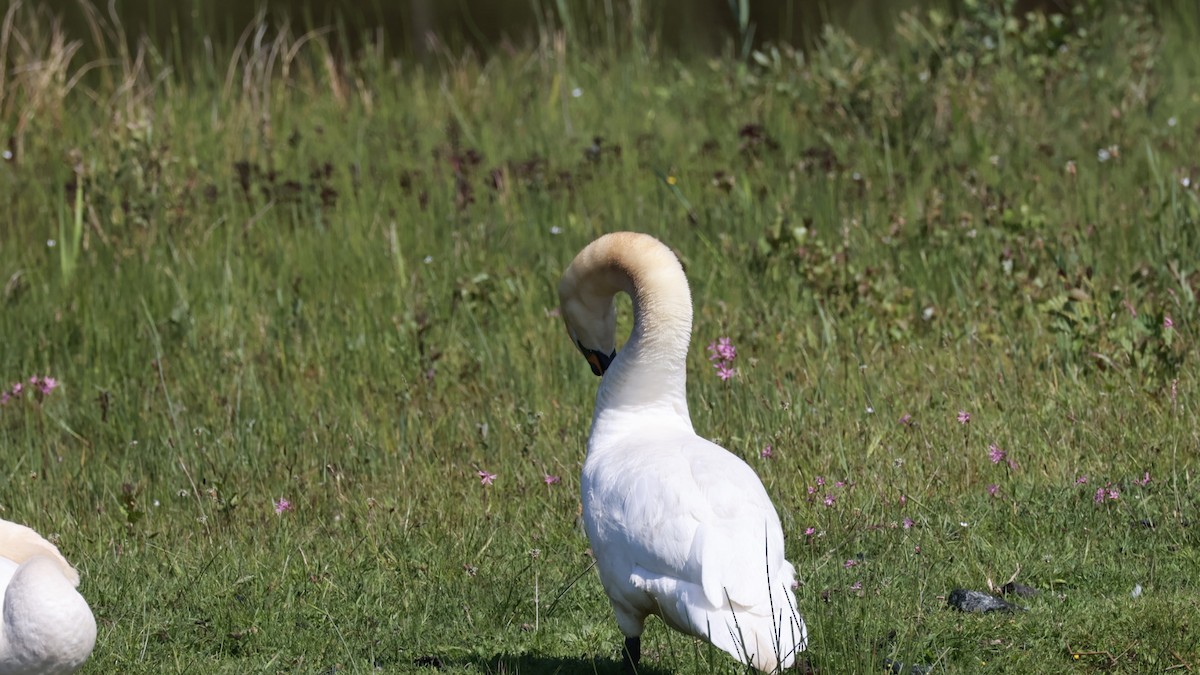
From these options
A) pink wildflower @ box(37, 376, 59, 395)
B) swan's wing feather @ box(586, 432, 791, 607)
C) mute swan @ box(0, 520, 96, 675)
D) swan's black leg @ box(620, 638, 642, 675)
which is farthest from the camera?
pink wildflower @ box(37, 376, 59, 395)

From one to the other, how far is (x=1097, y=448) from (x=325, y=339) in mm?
3630

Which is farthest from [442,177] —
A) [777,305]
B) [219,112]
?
[777,305]

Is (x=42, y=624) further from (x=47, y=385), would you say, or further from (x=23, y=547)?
(x=47, y=385)

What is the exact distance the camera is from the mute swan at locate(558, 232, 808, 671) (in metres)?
3.45

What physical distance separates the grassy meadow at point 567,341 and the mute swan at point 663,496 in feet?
0.97

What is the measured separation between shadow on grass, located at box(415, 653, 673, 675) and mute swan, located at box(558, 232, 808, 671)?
0.31 ft

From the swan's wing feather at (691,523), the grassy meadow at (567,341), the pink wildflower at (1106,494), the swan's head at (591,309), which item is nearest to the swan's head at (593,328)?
the swan's head at (591,309)

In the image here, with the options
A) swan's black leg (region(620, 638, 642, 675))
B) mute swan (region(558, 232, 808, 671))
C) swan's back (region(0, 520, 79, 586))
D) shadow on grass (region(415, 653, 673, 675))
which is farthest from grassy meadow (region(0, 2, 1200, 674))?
swan's back (region(0, 520, 79, 586))

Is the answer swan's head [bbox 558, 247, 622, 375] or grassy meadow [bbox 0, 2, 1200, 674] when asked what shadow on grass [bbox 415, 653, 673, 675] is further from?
swan's head [bbox 558, 247, 622, 375]

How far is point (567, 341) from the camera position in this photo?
23.1 ft

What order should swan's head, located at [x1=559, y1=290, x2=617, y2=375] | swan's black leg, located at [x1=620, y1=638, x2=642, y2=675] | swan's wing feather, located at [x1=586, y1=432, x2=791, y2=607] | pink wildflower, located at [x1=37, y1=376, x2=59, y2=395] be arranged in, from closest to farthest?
1. swan's wing feather, located at [x1=586, y1=432, x2=791, y2=607]
2. swan's black leg, located at [x1=620, y1=638, x2=642, y2=675]
3. swan's head, located at [x1=559, y1=290, x2=617, y2=375]
4. pink wildflower, located at [x1=37, y1=376, x2=59, y2=395]

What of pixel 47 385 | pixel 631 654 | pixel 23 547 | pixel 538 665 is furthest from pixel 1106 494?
pixel 47 385

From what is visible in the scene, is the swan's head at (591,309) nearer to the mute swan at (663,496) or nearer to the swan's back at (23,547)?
the mute swan at (663,496)

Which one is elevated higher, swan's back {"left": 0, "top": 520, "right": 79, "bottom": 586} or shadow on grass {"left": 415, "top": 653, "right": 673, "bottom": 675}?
swan's back {"left": 0, "top": 520, "right": 79, "bottom": 586}
